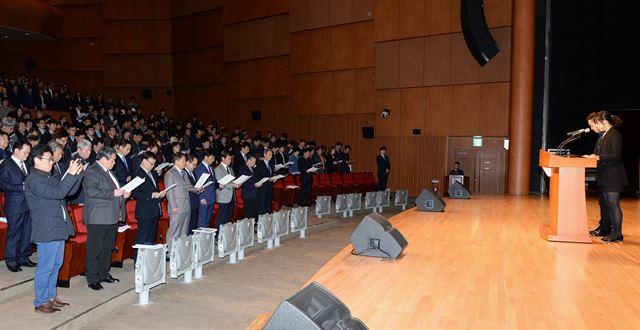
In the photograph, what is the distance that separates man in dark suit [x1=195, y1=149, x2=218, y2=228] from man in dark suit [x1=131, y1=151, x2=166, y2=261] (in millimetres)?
982

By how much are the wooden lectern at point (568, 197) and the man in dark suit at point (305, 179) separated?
5179mm

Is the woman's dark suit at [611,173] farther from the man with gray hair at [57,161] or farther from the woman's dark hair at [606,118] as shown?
the man with gray hair at [57,161]

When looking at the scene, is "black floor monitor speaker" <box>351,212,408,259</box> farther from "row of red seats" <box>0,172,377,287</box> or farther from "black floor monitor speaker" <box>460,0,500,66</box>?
"black floor monitor speaker" <box>460,0,500,66</box>

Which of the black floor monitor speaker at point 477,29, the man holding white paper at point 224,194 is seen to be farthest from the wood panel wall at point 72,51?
the man holding white paper at point 224,194

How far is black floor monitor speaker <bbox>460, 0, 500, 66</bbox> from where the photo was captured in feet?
31.7

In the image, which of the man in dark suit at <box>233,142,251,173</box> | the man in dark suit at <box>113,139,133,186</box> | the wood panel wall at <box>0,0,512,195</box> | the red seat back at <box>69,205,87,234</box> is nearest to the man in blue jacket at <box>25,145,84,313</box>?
the red seat back at <box>69,205,87,234</box>

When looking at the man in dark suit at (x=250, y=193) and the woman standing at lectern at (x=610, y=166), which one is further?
the man in dark suit at (x=250, y=193)

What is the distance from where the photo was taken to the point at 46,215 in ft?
12.1

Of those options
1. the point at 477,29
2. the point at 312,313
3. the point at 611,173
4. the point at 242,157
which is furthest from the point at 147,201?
the point at 477,29

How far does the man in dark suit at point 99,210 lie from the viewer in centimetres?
429

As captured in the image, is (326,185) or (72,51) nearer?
(326,185)

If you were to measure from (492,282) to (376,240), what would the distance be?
1.04 meters

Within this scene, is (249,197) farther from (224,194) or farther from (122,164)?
(122,164)

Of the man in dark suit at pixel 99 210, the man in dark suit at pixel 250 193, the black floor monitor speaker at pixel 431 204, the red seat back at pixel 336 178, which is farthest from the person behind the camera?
the red seat back at pixel 336 178
